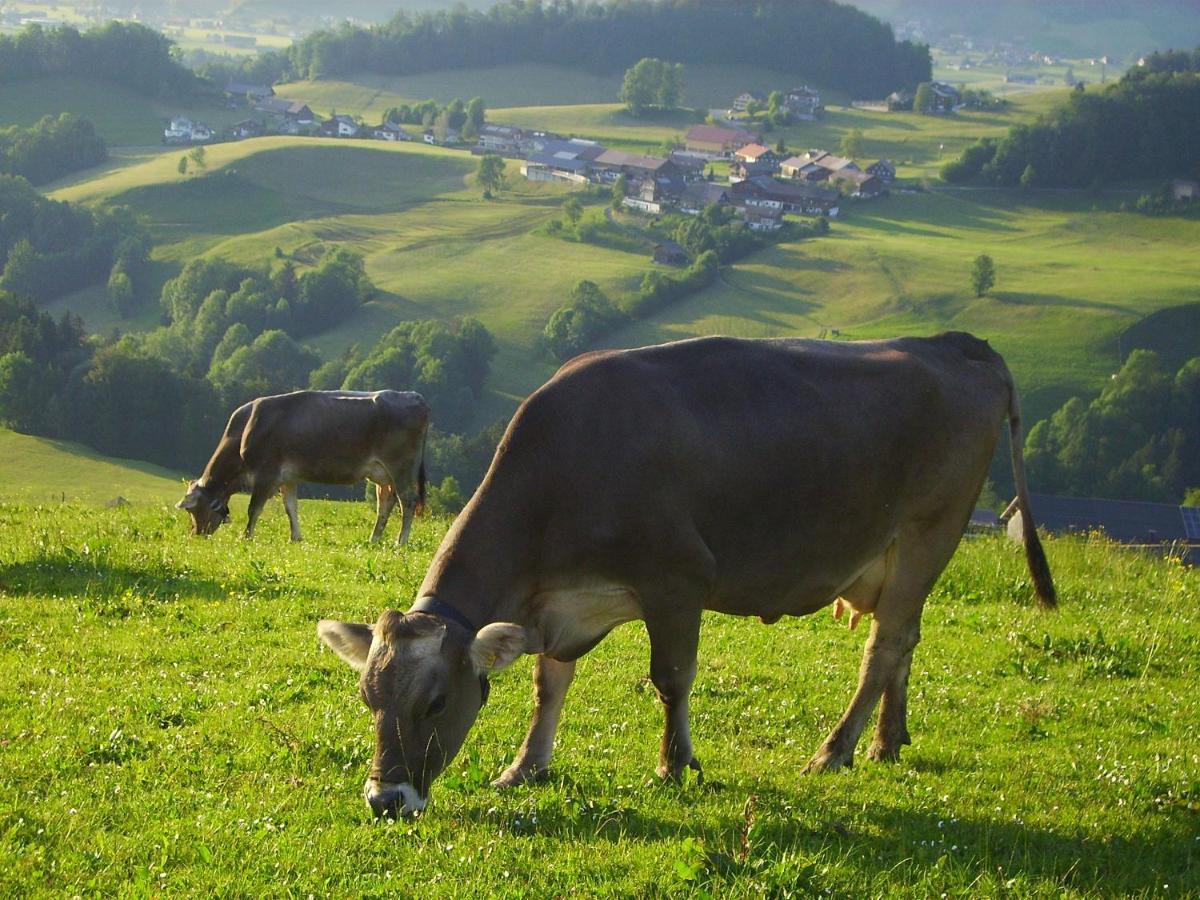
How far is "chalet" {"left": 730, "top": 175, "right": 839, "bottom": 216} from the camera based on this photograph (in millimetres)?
153875

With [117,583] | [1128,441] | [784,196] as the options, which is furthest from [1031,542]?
[784,196]

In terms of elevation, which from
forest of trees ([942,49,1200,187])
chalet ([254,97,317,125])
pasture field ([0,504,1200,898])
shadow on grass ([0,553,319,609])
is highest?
forest of trees ([942,49,1200,187])

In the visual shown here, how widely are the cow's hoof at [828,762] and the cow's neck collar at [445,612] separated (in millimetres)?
2973

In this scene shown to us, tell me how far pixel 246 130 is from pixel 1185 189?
12518 cm

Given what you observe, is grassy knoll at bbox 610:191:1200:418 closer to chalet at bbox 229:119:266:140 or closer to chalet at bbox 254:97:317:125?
chalet at bbox 229:119:266:140

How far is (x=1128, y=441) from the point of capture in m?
89.3

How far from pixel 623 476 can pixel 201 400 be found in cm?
7102

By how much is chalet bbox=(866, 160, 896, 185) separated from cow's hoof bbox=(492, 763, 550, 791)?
162 metres

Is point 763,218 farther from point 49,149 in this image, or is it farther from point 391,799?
point 391,799

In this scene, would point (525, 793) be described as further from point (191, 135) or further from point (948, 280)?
point (191, 135)

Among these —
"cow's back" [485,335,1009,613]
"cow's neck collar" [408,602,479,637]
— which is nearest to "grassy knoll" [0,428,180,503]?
"cow's back" [485,335,1009,613]

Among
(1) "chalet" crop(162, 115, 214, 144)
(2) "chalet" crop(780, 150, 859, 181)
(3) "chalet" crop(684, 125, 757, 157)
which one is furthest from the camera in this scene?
(3) "chalet" crop(684, 125, 757, 157)

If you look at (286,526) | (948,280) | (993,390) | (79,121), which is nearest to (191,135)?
(79,121)

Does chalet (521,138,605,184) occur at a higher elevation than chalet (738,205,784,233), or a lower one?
higher
